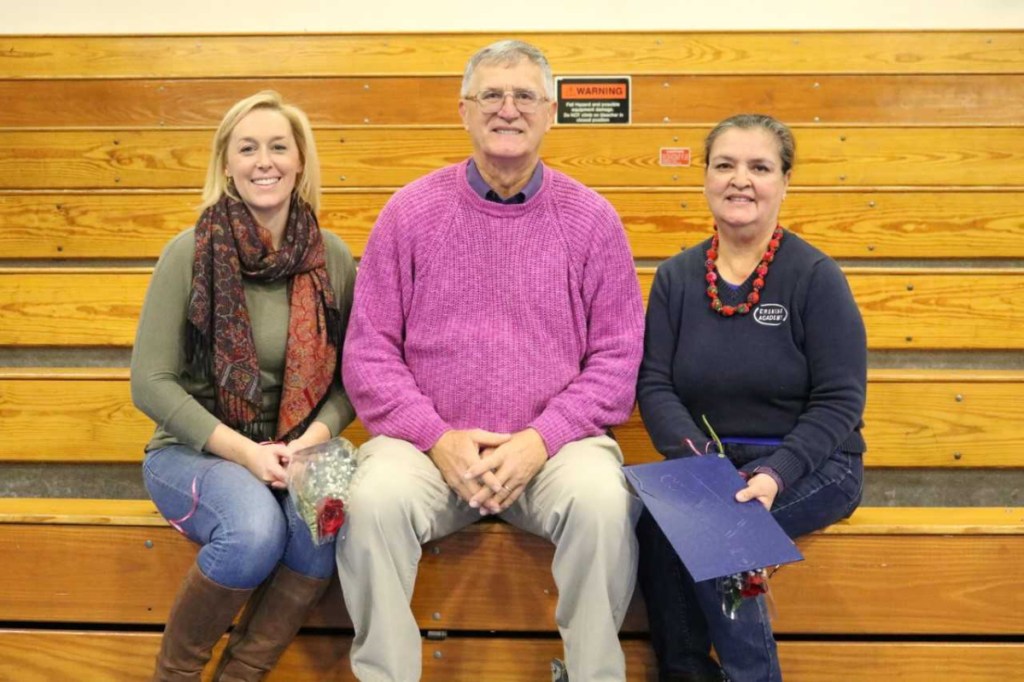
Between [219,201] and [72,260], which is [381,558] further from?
[72,260]

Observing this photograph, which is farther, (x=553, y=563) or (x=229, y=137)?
(x=229, y=137)

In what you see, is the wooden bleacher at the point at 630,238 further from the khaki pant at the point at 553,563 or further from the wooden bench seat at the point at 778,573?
the khaki pant at the point at 553,563

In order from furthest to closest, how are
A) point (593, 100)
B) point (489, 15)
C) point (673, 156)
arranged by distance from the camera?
point (489, 15), point (593, 100), point (673, 156)

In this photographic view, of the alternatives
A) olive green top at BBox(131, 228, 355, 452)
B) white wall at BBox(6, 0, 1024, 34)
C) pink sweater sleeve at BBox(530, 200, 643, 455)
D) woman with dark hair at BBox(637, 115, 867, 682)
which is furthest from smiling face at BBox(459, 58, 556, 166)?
white wall at BBox(6, 0, 1024, 34)

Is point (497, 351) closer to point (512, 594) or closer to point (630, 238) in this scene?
point (512, 594)

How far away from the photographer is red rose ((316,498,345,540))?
1153 millimetres

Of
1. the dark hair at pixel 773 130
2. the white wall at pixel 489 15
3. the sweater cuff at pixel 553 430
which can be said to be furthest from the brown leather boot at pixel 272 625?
the white wall at pixel 489 15

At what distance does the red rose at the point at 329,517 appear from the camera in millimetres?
1153

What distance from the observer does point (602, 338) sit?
4.31 feet

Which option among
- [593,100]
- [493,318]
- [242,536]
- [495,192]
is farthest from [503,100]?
[593,100]

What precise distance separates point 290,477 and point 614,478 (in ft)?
1.35

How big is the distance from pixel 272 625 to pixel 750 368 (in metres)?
0.70

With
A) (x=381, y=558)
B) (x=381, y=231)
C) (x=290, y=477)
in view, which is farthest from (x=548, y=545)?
(x=381, y=231)

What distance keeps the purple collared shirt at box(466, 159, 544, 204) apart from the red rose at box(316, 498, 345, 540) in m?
0.47
